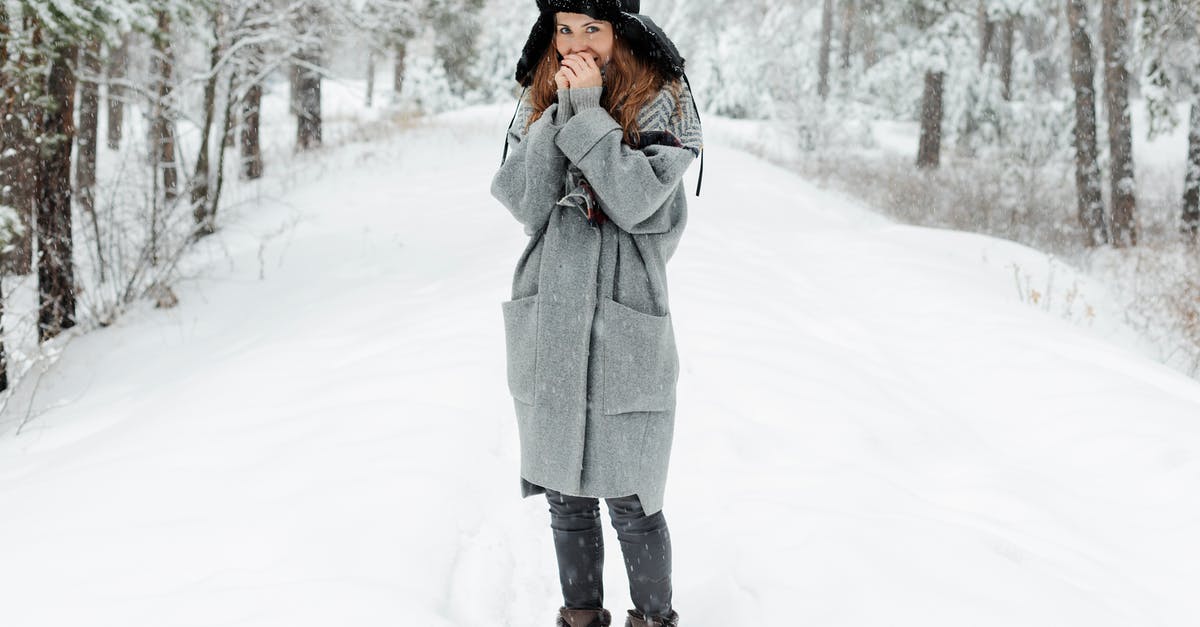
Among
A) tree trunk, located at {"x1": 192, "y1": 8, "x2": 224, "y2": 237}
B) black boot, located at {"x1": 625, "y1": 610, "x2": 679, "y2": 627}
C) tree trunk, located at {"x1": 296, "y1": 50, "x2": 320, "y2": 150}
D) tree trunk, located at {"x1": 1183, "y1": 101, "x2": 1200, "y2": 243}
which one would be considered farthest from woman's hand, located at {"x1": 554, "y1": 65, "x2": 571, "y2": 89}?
tree trunk, located at {"x1": 296, "y1": 50, "x2": 320, "y2": 150}

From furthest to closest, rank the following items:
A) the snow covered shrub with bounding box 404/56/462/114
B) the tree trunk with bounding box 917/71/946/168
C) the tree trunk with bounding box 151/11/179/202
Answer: the snow covered shrub with bounding box 404/56/462/114, the tree trunk with bounding box 917/71/946/168, the tree trunk with bounding box 151/11/179/202

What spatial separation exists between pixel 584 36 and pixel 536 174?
1.24 ft

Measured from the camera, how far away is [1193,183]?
12.1 meters

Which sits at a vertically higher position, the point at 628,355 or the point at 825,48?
the point at 825,48

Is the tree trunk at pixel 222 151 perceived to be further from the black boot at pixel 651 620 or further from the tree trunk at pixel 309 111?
the black boot at pixel 651 620

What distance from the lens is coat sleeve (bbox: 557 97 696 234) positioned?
194 cm

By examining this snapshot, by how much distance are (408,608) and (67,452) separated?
134 inches

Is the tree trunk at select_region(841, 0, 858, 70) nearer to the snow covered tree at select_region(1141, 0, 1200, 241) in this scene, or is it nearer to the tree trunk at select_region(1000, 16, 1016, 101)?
the tree trunk at select_region(1000, 16, 1016, 101)

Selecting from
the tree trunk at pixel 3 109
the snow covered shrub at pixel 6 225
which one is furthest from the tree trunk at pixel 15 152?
the snow covered shrub at pixel 6 225

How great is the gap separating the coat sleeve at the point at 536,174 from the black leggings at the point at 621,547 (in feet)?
2.61

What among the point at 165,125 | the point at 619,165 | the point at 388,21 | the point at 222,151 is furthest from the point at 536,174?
the point at 388,21

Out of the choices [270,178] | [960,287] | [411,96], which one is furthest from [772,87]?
[960,287]

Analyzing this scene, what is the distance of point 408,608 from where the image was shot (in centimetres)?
250

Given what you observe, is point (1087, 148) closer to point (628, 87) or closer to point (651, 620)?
point (628, 87)
